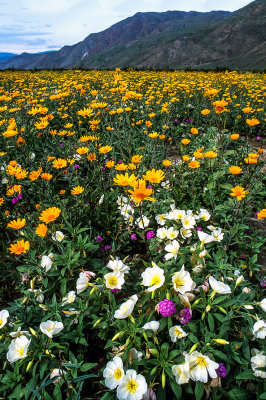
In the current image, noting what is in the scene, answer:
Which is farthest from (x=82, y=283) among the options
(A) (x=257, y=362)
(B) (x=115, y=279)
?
(A) (x=257, y=362)

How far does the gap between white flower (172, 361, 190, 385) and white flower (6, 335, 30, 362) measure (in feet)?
2.89

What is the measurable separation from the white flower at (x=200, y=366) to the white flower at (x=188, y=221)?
104cm

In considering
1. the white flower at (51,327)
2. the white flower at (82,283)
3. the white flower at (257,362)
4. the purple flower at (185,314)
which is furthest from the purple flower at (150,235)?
the white flower at (257,362)

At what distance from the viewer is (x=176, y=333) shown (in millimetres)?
1395

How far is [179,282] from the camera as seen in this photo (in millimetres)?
1510

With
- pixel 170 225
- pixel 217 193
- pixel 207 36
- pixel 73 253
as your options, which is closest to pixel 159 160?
pixel 217 193

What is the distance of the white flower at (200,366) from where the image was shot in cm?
121

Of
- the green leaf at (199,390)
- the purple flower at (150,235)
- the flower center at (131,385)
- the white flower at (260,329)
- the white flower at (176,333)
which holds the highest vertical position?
the purple flower at (150,235)

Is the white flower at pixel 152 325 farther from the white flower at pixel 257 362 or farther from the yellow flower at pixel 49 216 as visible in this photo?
the yellow flower at pixel 49 216

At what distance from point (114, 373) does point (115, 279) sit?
0.55 m

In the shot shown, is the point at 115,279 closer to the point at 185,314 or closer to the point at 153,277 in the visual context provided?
the point at 153,277

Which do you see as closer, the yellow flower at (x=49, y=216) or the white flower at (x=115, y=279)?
the white flower at (x=115, y=279)

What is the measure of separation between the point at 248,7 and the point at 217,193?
20368cm

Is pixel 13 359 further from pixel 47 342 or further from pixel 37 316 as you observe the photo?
pixel 37 316
